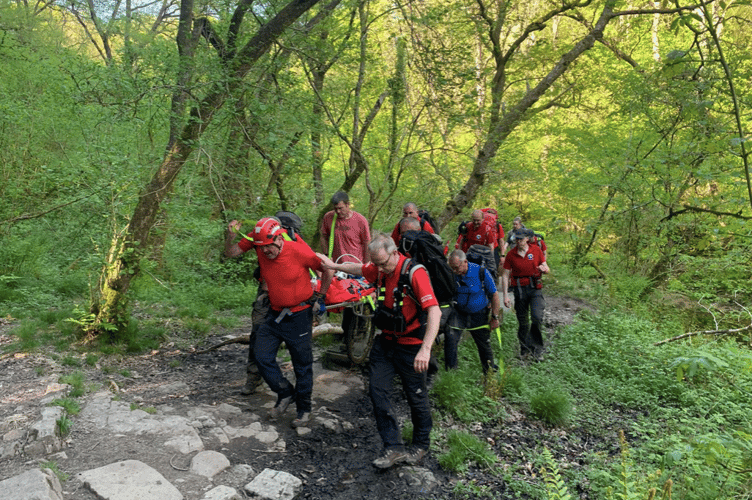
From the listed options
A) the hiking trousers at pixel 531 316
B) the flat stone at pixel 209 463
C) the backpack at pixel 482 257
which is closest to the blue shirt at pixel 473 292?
the backpack at pixel 482 257

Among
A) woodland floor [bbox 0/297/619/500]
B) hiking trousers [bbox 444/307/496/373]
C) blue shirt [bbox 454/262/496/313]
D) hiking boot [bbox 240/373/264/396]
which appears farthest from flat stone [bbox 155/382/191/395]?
blue shirt [bbox 454/262/496/313]

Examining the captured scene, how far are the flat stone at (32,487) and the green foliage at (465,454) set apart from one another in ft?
10.2

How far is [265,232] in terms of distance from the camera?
4.89 meters

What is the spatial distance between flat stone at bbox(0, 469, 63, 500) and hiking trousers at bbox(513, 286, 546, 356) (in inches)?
252

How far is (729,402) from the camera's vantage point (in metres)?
5.93

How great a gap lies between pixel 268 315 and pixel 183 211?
8.49 ft

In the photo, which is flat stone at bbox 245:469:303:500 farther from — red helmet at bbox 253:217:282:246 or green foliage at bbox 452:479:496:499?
red helmet at bbox 253:217:282:246

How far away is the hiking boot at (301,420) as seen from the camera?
17.2ft

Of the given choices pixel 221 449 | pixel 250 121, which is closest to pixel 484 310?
pixel 221 449

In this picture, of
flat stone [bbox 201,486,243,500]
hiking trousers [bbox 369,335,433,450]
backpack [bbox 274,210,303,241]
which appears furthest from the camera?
backpack [bbox 274,210,303,241]

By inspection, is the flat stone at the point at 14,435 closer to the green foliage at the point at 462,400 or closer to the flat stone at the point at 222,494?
the flat stone at the point at 222,494

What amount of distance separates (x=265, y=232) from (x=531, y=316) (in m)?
4.79

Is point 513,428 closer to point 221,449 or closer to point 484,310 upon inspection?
point 484,310

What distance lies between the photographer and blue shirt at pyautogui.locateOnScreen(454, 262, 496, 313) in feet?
21.4
